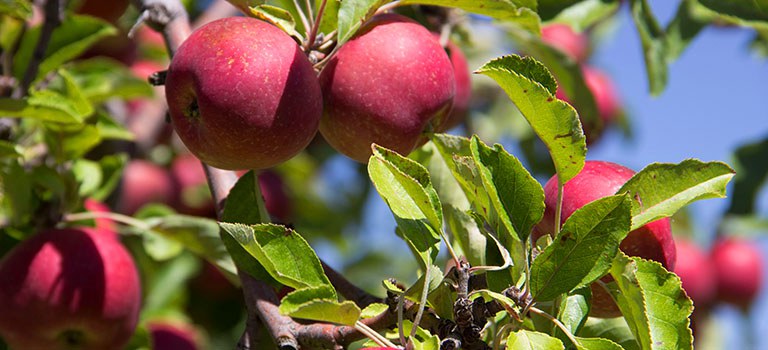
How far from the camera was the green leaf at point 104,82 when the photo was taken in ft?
5.98

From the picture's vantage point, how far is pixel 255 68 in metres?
1.07

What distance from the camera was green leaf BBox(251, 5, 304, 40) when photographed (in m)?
1.17

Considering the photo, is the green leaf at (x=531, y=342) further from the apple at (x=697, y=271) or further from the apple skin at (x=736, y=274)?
the apple skin at (x=736, y=274)

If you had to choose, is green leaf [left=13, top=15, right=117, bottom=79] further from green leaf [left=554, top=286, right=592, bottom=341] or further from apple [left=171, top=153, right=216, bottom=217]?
green leaf [left=554, top=286, right=592, bottom=341]

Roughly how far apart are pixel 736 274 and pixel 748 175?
1.65 metres

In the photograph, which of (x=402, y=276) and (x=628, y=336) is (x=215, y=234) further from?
(x=402, y=276)

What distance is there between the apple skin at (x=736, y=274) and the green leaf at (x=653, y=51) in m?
2.62

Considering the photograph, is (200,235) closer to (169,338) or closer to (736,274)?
(169,338)

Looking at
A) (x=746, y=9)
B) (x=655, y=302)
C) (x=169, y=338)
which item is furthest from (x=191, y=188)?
(x=655, y=302)

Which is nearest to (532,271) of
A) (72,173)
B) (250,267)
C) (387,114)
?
(387,114)

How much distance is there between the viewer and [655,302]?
98 cm

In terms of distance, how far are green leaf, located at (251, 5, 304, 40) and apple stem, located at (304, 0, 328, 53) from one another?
0.09 feet

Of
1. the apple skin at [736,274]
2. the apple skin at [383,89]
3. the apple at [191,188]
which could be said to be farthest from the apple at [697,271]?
the apple skin at [383,89]

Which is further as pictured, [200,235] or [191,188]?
[191,188]
